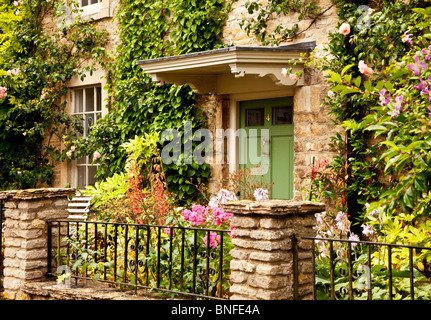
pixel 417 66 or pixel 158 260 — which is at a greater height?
pixel 417 66

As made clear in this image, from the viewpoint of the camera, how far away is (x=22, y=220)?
599cm

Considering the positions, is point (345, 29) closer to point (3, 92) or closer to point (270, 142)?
point (270, 142)

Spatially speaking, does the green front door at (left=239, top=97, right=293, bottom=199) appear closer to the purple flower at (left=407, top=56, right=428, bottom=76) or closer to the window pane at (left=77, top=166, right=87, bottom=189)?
the window pane at (left=77, top=166, right=87, bottom=189)

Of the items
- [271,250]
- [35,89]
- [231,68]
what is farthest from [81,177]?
[271,250]

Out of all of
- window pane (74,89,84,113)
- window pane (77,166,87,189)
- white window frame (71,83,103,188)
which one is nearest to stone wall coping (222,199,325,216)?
white window frame (71,83,103,188)

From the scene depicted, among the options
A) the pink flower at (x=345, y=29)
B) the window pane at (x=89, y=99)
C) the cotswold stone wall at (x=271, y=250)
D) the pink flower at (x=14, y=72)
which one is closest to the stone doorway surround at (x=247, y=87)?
the pink flower at (x=345, y=29)

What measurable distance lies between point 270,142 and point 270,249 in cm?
429

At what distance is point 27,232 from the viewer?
5938 mm

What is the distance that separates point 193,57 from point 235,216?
3.74m

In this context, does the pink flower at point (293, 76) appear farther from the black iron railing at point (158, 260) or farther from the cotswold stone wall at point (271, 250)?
the cotswold stone wall at point (271, 250)

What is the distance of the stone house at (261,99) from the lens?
7398mm
